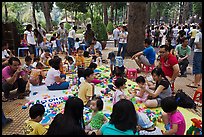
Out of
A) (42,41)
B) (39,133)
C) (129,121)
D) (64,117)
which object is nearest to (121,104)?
(129,121)

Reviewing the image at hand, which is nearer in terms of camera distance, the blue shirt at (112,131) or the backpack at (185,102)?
the blue shirt at (112,131)

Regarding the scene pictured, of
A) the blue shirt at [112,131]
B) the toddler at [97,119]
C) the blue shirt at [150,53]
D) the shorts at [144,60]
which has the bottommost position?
the toddler at [97,119]

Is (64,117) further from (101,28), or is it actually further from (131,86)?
(101,28)

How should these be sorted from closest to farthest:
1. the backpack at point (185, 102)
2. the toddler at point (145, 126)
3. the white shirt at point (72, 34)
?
the toddler at point (145, 126) → the backpack at point (185, 102) → the white shirt at point (72, 34)

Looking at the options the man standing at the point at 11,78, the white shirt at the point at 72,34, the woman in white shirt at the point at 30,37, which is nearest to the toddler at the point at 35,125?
the man standing at the point at 11,78

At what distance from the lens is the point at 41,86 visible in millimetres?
6469

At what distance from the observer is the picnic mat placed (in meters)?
4.44

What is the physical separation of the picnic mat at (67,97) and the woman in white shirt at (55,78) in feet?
0.47

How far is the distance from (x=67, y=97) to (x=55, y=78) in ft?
2.39

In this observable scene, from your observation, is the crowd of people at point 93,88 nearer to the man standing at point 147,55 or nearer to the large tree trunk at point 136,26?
the man standing at point 147,55

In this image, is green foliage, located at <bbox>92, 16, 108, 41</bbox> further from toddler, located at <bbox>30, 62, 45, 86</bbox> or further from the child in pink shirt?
the child in pink shirt

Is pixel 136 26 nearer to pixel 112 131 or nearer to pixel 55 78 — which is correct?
pixel 55 78

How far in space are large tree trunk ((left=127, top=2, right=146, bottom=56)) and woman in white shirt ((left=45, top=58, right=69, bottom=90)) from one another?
18.2ft

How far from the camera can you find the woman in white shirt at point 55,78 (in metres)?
5.79
